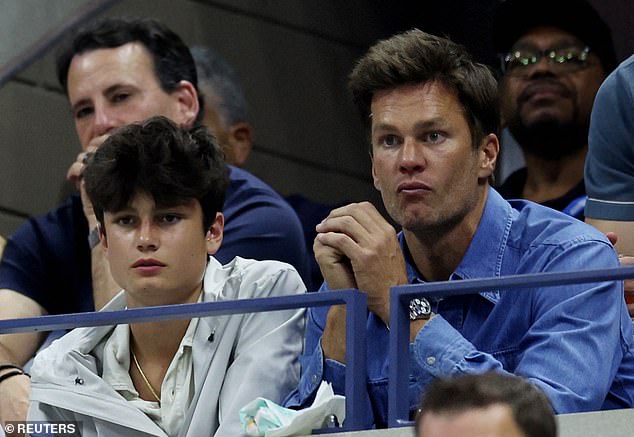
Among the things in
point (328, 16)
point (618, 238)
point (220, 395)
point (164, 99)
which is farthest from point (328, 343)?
point (328, 16)

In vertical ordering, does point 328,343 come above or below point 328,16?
below

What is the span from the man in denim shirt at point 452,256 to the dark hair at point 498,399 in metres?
1.24

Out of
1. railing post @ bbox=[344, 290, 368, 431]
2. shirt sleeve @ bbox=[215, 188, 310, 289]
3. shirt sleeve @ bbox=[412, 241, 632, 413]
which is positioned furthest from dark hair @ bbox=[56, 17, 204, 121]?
shirt sleeve @ bbox=[412, 241, 632, 413]

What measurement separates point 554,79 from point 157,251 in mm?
2147

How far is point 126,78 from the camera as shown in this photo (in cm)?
683

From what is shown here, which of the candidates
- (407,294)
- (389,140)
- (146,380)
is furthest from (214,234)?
(407,294)

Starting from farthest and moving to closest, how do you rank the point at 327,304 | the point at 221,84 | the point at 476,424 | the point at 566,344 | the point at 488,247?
the point at 221,84, the point at 488,247, the point at 327,304, the point at 566,344, the point at 476,424

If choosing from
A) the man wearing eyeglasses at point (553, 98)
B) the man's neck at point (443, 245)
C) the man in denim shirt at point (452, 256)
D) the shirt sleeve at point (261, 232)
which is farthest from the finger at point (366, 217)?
the man wearing eyeglasses at point (553, 98)

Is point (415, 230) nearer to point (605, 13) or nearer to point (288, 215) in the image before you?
point (288, 215)

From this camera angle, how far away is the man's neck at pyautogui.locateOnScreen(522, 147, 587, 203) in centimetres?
673

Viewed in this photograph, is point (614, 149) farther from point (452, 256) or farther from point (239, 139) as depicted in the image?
point (239, 139)

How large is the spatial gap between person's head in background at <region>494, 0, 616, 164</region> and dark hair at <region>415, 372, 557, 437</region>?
3.55 metres

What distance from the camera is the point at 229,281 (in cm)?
536

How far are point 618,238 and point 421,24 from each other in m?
3.46
